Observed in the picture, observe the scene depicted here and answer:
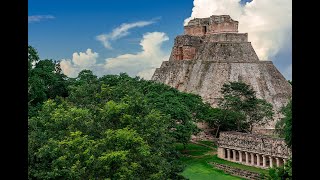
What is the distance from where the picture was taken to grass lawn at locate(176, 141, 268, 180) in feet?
128

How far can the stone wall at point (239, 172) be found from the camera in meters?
38.4

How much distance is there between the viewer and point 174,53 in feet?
241

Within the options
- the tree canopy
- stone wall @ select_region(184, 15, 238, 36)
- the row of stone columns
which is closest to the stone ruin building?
the row of stone columns

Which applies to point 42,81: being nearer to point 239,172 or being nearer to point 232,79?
point 239,172

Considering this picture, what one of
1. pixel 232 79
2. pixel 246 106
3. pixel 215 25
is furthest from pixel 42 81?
pixel 215 25

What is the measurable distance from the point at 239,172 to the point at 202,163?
450 cm

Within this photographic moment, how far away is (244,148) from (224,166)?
144 inches

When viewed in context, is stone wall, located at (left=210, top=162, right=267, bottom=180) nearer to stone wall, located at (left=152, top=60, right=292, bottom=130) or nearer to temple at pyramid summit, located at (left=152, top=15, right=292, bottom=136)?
temple at pyramid summit, located at (left=152, top=15, right=292, bottom=136)

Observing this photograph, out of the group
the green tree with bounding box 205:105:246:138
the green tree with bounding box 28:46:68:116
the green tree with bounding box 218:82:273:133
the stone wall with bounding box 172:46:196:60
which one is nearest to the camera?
the green tree with bounding box 28:46:68:116

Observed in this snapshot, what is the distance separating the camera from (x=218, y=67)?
6650cm
